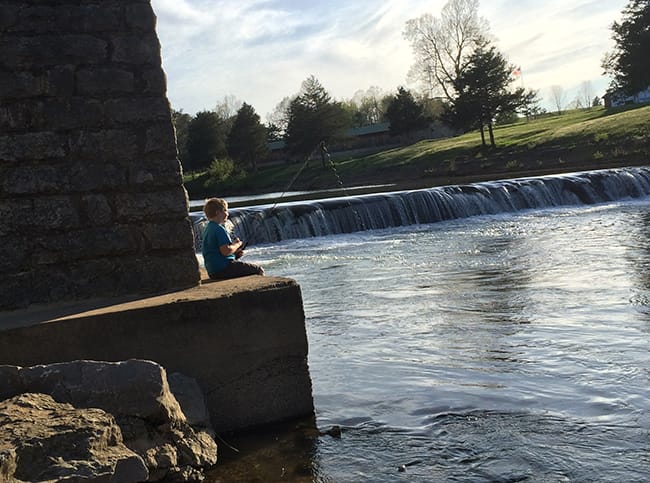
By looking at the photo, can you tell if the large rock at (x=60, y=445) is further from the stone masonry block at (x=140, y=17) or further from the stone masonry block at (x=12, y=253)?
the stone masonry block at (x=140, y=17)

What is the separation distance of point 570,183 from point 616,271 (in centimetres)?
1733

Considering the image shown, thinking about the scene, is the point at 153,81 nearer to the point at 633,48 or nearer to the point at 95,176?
the point at 95,176

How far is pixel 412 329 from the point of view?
8.49 meters

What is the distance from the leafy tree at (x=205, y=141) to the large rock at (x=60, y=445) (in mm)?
74132

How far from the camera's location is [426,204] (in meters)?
24.9

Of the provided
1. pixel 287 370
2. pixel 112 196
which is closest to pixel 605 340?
pixel 287 370

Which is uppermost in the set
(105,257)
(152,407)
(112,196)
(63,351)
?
(112,196)

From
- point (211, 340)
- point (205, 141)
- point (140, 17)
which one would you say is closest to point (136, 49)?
point (140, 17)

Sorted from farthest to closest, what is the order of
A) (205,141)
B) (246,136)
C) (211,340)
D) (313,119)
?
(205,141) → (246,136) → (313,119) → (211,340)

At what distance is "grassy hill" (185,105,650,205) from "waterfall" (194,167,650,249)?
951 cm

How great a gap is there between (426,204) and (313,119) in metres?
42.6

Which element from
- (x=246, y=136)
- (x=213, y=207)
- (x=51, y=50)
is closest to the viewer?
(x=51, y=50)

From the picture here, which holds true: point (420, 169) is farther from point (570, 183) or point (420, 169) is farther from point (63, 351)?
point (63, 351)

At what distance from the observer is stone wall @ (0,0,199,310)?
5418 mm
